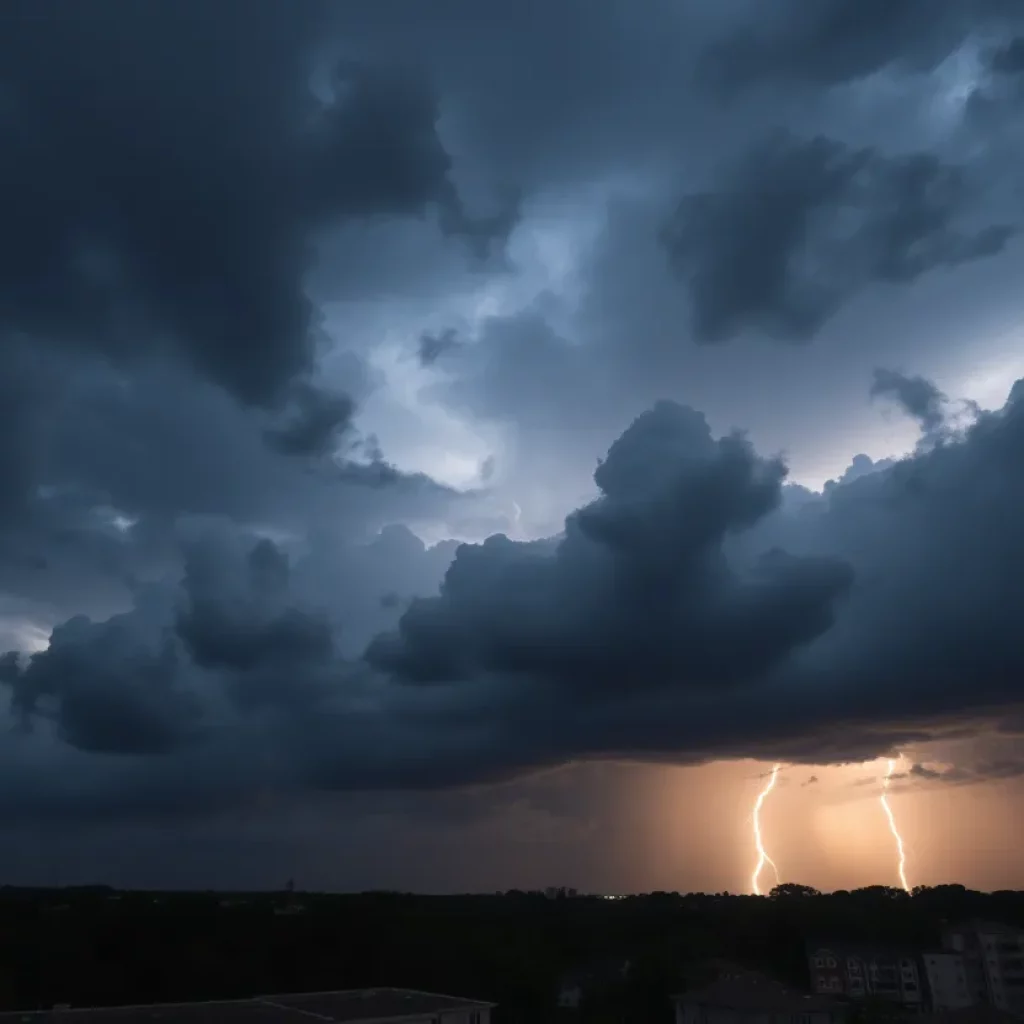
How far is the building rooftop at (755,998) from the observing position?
63219mm

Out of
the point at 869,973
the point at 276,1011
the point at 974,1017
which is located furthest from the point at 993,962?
the point at 276,1011

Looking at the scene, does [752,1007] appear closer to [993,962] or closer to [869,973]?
[869,973]

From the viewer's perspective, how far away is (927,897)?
157250 mm

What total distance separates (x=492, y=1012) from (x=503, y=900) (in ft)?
366

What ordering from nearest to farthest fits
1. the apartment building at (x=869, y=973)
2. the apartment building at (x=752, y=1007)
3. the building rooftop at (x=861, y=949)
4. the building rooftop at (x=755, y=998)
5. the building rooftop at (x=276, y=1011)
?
the building rooftop at (x=276, y=1011) → the apartment building at (x=752, y=1007) → the building rooftop at (x=755, y=998) → the apartment building at (x=869, y=973) → the building rooftop at (x=861, y=949)

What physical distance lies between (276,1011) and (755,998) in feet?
121

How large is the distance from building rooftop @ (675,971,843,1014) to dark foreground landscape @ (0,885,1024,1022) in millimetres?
4191

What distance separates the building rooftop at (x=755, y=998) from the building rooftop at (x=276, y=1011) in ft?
75.0

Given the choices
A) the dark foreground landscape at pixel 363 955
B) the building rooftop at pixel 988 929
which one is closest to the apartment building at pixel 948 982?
the building rooftop at pixel 988 929

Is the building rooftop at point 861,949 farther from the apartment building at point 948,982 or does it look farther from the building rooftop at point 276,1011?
the building rooftop at point 276,1011

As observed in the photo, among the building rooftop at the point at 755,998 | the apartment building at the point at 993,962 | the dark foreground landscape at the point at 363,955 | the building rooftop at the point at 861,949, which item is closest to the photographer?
the building rooftop at the point at 755,998

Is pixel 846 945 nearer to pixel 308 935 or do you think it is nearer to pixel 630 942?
pixel 630 942

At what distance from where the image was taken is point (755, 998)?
65688 millimetres

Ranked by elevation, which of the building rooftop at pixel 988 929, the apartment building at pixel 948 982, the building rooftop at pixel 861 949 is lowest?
the apartment building at pixel 948 982
